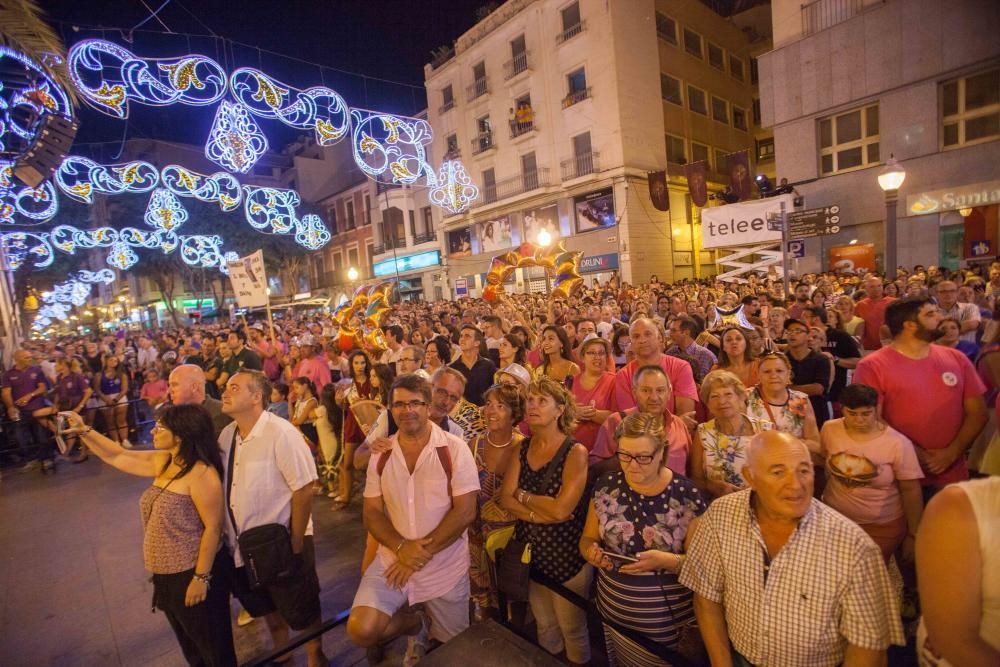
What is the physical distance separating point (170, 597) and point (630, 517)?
2382 millimetres

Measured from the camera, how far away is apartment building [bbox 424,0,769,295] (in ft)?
68.8

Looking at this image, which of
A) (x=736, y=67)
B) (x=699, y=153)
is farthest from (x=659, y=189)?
(x=736, y=67)

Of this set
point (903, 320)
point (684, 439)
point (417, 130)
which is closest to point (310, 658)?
point (684, 439)

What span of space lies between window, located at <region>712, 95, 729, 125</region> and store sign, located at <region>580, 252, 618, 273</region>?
37.8ft

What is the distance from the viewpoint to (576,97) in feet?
71.9

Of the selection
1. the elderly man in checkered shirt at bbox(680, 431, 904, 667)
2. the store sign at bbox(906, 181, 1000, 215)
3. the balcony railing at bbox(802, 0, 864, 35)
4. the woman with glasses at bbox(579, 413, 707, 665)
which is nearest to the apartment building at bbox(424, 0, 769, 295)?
the balcony railing at bbox(802, 0, 864, 35)

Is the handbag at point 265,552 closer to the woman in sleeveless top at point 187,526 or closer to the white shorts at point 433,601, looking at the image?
the woman in sleeveless top at point 187,526

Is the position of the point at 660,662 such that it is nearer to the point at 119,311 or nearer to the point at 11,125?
the point at 11,125

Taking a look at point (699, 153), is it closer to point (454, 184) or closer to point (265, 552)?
point (454, 184)

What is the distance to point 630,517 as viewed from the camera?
2174mm

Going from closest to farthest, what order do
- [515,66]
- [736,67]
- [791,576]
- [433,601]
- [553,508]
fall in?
[791,576] < [553,508] < [433,601] < [515,66] < [736,67]

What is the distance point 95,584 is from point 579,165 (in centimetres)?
2217

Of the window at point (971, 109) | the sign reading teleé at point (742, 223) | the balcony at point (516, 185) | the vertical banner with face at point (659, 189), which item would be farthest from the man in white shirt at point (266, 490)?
the balcony at point (516, 185)

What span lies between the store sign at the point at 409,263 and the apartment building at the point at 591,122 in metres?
2.01
